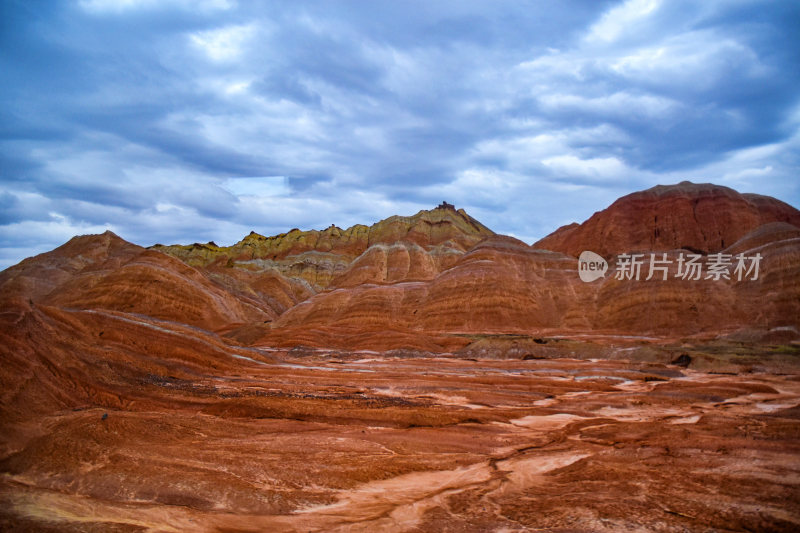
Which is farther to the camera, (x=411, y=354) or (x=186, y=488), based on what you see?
(x=411, y=354)

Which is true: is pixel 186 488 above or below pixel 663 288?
below

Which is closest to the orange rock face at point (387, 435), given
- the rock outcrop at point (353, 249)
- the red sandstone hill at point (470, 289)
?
the red sandstone hill at point (470, 289)

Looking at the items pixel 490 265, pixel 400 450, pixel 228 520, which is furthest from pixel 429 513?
pixel 490 265

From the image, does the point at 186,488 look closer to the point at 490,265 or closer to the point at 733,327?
the point at 733,327

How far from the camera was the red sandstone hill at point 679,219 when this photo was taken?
83.9 metres

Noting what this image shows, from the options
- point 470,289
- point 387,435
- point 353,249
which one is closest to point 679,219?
point 470,289

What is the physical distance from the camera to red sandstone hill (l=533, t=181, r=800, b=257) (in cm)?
8394

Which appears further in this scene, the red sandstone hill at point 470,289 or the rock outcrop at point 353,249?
the rock outcrop at point 353,249

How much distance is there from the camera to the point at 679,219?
87438 millimetres

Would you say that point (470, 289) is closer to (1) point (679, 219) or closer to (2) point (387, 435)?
(1) point (679, 219)

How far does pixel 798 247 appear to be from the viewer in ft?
158

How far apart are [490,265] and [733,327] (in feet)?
91.8

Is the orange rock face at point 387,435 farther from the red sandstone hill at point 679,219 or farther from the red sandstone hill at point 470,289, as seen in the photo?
the red sandstone hill at point 679,219

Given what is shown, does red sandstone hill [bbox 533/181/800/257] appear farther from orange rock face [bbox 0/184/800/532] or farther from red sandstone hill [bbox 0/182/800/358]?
orange rock face [bbox 0/184/800/532]
